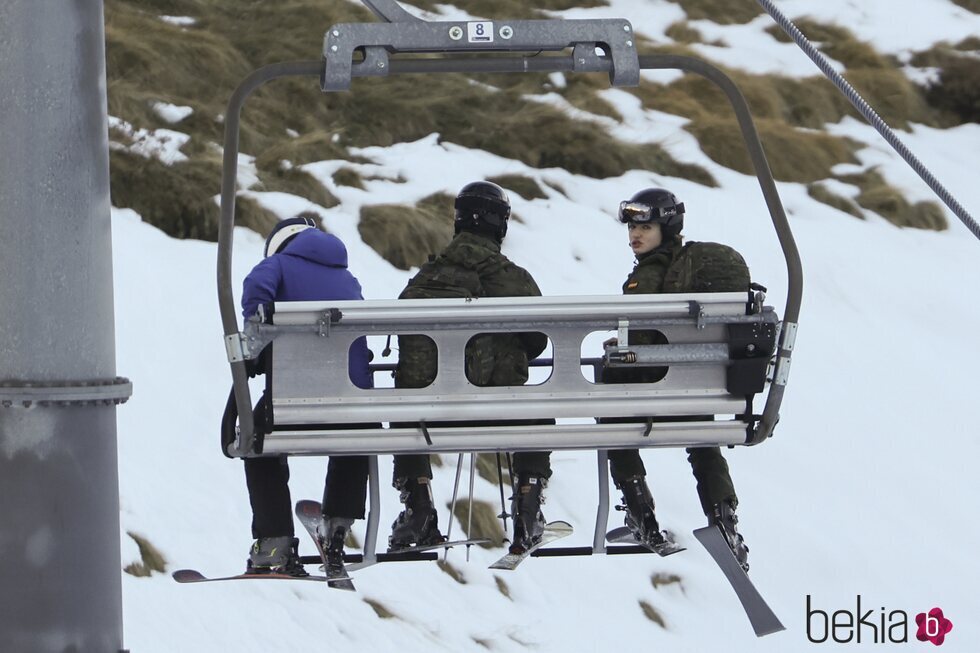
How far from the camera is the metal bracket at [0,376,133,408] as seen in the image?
4363 millimetres

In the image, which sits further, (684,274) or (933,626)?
(933,626)

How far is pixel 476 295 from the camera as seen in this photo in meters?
5.55

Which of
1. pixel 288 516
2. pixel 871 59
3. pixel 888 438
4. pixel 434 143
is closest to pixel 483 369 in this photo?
pixel 288 516

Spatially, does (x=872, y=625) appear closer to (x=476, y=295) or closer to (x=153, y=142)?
(x=153, y=142)

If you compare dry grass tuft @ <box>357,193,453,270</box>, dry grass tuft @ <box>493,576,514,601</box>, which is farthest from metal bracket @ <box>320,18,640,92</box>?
dry grass tuft @ <box>357,193,453,270</box>

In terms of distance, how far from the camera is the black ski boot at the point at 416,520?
5.99m

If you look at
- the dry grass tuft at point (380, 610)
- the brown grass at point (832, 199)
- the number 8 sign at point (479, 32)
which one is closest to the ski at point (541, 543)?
the number 8 sign at point (479, 32)

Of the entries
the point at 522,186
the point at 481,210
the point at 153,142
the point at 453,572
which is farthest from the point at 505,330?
the point at 522,186

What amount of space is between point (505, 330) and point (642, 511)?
4.81 feet

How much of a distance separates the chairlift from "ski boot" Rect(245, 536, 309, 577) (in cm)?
82

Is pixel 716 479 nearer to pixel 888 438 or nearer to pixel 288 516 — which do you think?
pixel 288 516

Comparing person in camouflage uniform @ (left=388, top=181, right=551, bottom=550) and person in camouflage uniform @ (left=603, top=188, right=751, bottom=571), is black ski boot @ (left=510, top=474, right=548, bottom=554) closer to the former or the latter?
person in camouflage uniform @ (left=388, top=181, right=551, bottom=550)

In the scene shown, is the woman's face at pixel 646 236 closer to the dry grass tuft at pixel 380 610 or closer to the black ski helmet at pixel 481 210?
the black ski helmet at pixel 481 210

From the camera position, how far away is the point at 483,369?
5.45 metres
